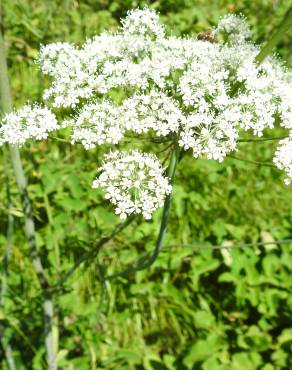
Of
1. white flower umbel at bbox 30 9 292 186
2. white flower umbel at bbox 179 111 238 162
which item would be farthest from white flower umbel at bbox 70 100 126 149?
white flower umbel at bbox 179 111 238 162

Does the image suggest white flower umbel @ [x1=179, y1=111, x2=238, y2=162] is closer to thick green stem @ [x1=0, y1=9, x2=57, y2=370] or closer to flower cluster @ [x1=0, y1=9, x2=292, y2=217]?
flower cluster @ [x1=0, y1=9, x2=292, y2=217]

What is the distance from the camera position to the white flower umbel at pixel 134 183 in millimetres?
1309

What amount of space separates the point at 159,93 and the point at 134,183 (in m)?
0.28

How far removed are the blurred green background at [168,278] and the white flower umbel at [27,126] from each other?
30.0 inches

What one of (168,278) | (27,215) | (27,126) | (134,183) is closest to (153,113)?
(134,183)

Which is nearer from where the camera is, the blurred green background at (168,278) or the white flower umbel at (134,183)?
the white flower umbel at (134,183)

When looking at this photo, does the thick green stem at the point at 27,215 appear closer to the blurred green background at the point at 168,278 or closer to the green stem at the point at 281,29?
the blurred green background at the point at 168,278

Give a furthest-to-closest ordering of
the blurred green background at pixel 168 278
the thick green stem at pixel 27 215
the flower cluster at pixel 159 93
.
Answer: the blurred green background at pixel 168 278 → the thick green stem at pixel 27 215 → the flower cluster at pixel 159 93

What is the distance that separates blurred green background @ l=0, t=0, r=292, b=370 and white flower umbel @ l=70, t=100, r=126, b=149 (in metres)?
0.86

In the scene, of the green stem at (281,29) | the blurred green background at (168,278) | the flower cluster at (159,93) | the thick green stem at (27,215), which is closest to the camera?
the green stem at (281,29)

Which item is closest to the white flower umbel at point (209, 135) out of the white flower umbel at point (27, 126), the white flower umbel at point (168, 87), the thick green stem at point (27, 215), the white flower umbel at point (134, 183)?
the white flower umbel at point (168, 87)

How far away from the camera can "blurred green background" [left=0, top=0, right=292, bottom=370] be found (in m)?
2.45

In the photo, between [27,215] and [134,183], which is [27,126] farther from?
[27,215]

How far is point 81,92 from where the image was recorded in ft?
4.78
